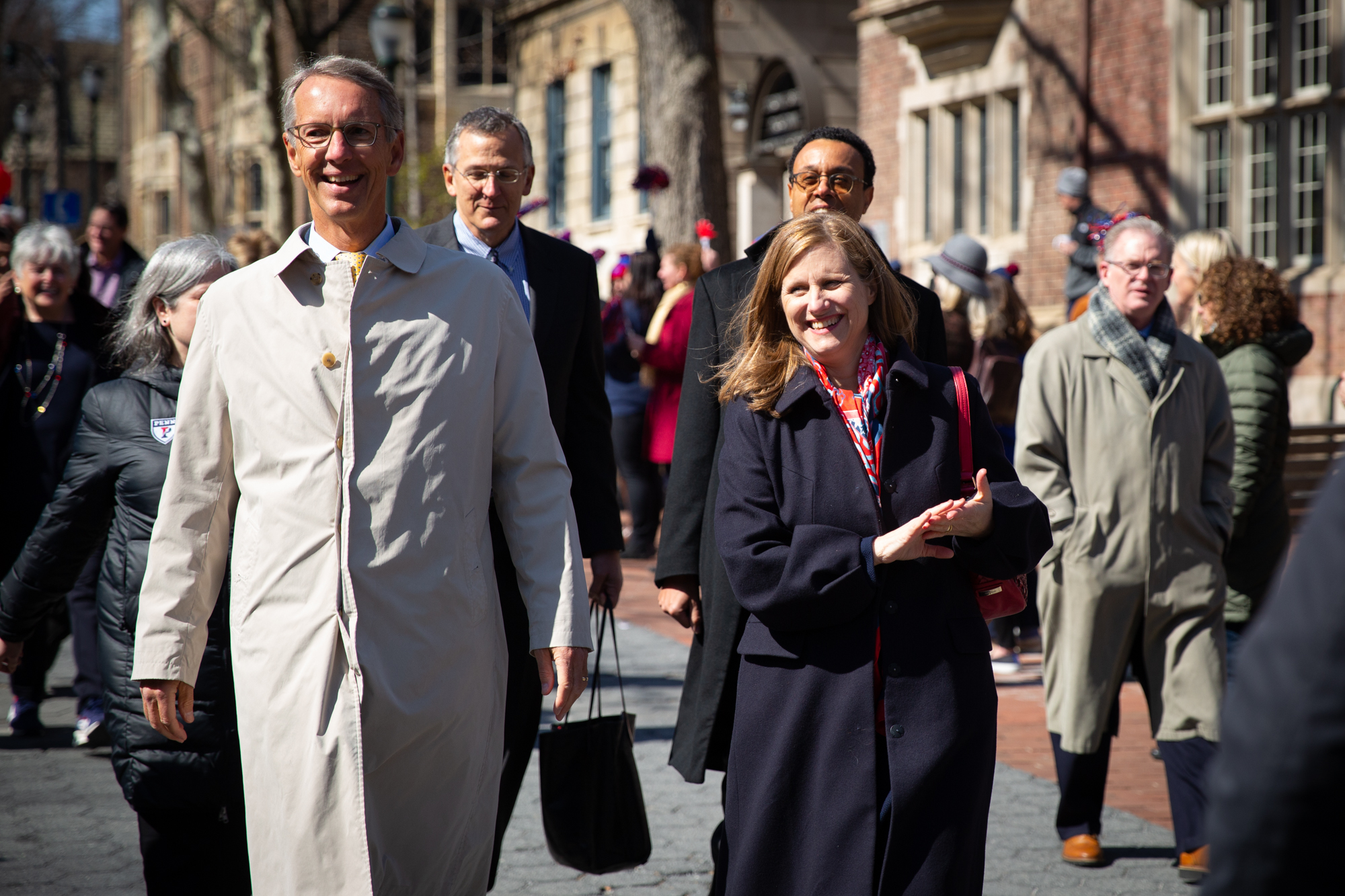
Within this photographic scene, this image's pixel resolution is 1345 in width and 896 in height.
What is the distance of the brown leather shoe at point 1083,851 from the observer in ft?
16.0

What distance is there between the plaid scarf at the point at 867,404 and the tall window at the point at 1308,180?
1219cm

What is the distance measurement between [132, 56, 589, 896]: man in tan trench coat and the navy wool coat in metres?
0.48

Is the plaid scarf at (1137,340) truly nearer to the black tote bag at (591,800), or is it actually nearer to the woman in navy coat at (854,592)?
the woman in navy coat at (854,592)

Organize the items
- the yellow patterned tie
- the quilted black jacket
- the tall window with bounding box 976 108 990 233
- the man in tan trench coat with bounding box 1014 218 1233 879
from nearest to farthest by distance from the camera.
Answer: the yellow patterned tie
the quilted black jacket
the man in tan trench coat with bounding box 1014 218 1233 879
the tall window with bounding box 976 108 990 233

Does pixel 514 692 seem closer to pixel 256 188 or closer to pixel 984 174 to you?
pixel 984 174

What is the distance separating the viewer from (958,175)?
18.9 m

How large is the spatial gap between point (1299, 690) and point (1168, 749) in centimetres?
401

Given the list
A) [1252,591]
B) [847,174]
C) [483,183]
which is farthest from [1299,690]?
[1252,591]

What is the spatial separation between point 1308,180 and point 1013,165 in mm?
4271

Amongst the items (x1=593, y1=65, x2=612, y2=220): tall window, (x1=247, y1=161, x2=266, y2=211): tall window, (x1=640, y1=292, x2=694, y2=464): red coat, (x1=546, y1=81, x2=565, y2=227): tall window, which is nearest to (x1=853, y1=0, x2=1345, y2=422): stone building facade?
(x1=640, y1=292, x2=694, y2=464): red coat

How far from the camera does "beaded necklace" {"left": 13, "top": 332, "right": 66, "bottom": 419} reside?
22.2 ft

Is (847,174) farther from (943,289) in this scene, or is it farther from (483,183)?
(943,289)

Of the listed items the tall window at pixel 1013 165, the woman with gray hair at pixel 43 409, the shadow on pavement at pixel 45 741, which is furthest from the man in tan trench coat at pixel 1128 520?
the tall window at pixel 1013 165

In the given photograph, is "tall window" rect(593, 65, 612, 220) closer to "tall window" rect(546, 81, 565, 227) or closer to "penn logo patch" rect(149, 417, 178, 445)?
"tall window" rect(546, 81, 565, 227)
